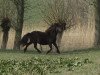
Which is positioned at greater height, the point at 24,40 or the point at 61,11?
the point at 61,11

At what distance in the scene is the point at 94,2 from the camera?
29.3 meters

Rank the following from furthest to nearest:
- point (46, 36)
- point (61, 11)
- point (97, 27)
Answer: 1. point (61, 11)
2. point (97, 27)
3. point (46, 36)

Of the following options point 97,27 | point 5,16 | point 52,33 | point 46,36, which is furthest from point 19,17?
point 52,33

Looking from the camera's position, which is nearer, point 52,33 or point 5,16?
point 52,33

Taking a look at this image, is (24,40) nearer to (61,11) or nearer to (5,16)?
(61,11)

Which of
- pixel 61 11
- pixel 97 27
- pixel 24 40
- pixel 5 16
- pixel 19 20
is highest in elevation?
pixel 61 11

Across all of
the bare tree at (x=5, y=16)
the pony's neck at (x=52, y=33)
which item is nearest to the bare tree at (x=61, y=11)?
the bare tree at (x=5, y=16)

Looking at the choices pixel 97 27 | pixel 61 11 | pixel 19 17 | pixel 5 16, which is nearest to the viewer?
pixel 97 27

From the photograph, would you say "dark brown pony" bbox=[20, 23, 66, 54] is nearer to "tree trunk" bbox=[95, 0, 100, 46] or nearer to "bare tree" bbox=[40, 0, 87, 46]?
"tree trunk" bbox=[95, 0, 100, 46]

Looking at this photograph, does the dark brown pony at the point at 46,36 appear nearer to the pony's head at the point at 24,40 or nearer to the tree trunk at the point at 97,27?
the pony's head at the point at 24,40

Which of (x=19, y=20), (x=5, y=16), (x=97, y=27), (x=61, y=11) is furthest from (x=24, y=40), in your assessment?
(x=5, y=16)

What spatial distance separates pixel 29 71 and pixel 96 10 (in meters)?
17.2

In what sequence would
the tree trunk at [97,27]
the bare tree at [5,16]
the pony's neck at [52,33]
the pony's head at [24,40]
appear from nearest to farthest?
1. the pony's neck at [52,33]
2. the pony's head at [24,40]
3. the tree trunk at [97,27]
4. the bare tree at [5,16]

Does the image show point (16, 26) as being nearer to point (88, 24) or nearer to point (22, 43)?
point (22, 43)
